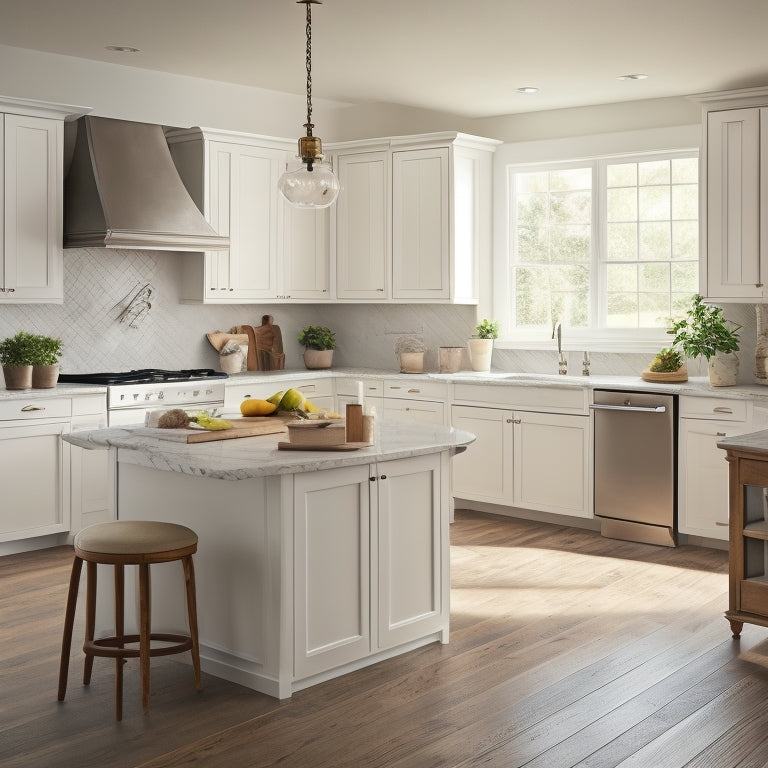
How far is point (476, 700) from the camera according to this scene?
11.8 ft

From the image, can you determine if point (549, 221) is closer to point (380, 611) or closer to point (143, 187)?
point (143, 187)

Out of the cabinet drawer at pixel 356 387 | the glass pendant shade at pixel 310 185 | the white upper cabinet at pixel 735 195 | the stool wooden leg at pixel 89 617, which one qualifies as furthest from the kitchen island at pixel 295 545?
the cabinet drawer at pixel 356 387

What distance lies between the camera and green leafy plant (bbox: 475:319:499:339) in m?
7.23

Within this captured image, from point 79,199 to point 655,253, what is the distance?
376cm

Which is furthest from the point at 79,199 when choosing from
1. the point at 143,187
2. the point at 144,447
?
the point at 144,447

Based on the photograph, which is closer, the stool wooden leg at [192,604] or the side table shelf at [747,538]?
the stool wooden leg at [192,604]

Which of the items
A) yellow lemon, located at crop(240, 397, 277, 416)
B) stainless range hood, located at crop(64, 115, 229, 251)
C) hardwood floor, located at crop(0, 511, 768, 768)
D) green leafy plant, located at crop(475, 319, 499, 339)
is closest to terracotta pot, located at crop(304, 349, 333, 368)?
green leafy plant, located at crop(475, 319, 499, 339)

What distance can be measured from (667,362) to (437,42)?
2.40 m

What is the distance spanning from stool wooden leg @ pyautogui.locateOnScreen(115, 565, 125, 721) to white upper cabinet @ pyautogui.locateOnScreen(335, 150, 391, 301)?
3.99 meters

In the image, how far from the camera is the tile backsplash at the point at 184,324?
6.38 metres

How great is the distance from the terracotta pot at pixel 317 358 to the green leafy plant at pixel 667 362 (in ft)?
8.39

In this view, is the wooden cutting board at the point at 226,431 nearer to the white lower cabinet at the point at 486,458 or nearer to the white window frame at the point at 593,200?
the white lower cabinet at the point at 486,458

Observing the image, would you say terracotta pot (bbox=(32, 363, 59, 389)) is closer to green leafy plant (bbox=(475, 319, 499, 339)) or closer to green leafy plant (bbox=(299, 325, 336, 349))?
green leafy plant (bbox=(299, 325, 336, 349))

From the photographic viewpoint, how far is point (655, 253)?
684cm
